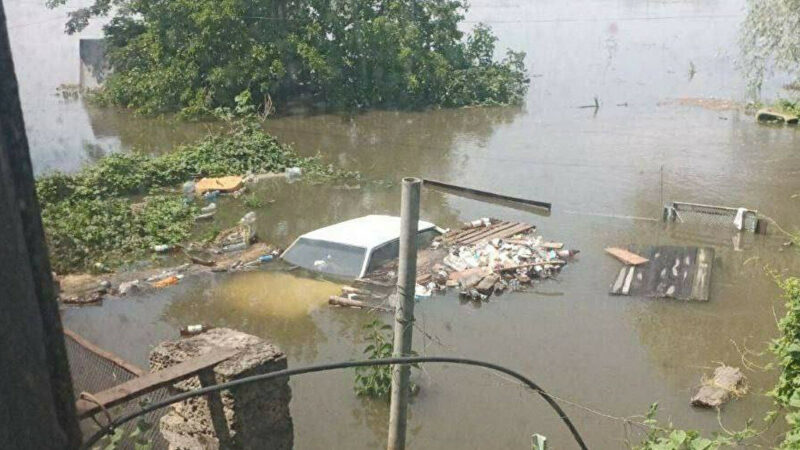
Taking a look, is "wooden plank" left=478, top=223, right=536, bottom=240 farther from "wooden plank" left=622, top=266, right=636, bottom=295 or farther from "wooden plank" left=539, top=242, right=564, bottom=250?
"wooden plank" left=622, top=266, right=636, bottom=295

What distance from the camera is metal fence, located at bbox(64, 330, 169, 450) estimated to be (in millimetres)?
4246

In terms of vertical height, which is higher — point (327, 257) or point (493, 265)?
point (327, 257)

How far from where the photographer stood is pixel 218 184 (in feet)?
50.2

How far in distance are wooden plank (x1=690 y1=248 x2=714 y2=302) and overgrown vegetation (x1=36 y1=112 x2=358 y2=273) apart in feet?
25.8

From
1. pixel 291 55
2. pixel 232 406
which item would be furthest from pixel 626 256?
pixel 291 55

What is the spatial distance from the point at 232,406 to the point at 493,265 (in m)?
7.43

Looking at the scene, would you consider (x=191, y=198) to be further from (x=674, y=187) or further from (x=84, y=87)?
(x=84, y=87)

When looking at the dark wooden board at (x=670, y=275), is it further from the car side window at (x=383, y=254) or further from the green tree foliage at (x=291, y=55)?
the green tree foliage at (x=291, y=55)

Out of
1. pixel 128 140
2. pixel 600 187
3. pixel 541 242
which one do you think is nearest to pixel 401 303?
pixel 541 242

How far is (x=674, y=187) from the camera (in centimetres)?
1588

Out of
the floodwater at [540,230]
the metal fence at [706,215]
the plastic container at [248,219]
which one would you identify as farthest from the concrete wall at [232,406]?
the metal fence at [706,215]

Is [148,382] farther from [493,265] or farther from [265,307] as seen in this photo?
[493,265]

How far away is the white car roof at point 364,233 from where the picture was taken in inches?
426

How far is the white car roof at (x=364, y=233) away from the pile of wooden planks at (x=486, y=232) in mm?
1191
